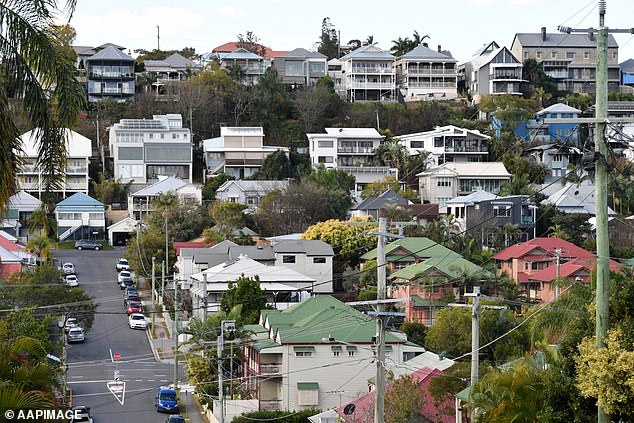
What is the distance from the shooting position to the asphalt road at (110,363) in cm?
4469

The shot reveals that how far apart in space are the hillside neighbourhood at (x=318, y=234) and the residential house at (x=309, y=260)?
18 cm

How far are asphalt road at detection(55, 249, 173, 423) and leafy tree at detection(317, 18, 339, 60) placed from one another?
68.9m

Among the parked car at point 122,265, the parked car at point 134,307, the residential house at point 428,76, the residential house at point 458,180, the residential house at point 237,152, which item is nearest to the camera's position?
the parked car at point 134,307

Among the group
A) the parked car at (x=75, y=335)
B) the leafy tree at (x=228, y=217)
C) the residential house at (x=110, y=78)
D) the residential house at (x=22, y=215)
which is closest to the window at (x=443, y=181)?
the leafy tree at (x=228, y=217)

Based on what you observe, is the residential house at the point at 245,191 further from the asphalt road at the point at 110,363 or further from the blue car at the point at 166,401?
the blue car at the point at 166,401

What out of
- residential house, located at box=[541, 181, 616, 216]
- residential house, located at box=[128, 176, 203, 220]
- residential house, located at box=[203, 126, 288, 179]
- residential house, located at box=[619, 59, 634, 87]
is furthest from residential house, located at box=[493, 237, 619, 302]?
residential house, located at box=[619, 59, 634, 87]

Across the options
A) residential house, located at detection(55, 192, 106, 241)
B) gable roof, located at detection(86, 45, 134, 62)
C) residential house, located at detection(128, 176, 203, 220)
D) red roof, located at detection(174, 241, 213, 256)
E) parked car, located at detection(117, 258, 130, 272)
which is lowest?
parked car, located at detection(117, 258, 130, 272)

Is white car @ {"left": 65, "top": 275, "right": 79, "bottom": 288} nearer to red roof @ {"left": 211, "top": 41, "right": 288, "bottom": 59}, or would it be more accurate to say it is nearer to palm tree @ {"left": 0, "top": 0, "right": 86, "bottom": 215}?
palm tree @ {"left": 0, "top": 0, "right": 86, "bottom": 215}

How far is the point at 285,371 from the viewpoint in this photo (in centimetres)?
4575

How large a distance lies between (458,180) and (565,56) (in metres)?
34.7

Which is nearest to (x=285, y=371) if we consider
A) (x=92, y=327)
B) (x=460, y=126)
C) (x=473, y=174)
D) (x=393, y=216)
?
(x=92, y=327)

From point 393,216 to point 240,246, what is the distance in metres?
10.4

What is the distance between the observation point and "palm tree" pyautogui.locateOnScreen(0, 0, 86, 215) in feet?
48.2

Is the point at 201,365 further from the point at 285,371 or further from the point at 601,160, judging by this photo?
the point at 601,160
